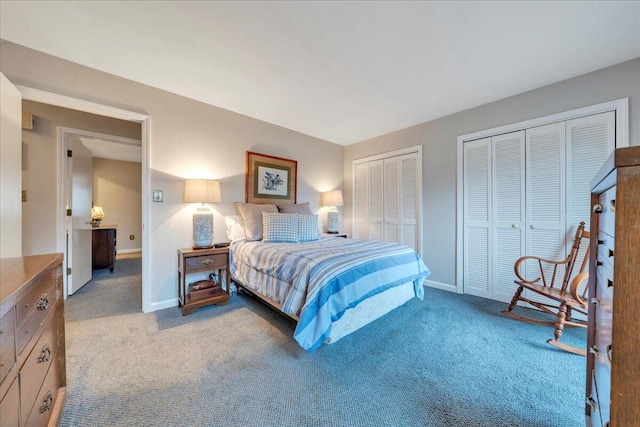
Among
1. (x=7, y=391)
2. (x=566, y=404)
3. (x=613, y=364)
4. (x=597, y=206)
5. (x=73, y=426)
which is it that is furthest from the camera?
(x=566, y=404)

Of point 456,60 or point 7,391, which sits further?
point 456,60

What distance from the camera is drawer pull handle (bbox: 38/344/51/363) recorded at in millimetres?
984

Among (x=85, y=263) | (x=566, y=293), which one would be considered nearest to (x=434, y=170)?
(x=566, y=293)

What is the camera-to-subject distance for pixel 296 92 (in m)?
2.62

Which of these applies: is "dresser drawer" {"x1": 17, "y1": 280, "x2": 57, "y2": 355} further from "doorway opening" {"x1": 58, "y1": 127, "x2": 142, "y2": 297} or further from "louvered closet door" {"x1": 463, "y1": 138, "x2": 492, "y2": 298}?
"louvered closet door" {"x1": 463, "y1": 138, "x2": 492, "y2": 298}

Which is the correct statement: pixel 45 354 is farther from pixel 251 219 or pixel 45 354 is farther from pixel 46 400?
pixel 251 219

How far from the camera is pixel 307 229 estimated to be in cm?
289

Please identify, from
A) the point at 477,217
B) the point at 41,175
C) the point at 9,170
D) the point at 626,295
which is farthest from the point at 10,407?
the point at 477,217

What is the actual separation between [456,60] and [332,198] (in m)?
2.48

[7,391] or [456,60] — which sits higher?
[456,60]

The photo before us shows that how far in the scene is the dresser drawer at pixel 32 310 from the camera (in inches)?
31.6

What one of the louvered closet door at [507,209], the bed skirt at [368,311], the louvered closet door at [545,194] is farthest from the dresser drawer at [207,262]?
the louvered closet door at [545,194]

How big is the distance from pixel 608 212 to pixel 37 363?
87.4 inches

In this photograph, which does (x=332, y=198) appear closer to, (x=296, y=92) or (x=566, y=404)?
(x=296, y=92)
